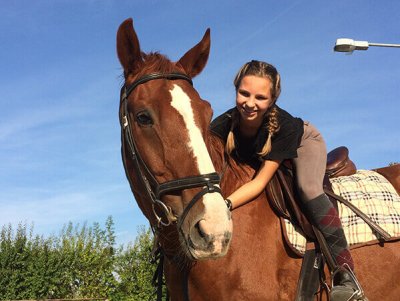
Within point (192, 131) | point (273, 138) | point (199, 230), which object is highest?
point (273, 138)

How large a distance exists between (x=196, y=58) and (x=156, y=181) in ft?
4.88

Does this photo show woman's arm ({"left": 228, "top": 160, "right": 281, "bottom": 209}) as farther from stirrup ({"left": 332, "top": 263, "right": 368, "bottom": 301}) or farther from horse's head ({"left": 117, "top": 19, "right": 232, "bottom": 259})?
stirrup ({"left": 332, "top": 263, "right": 368, "bottom": 301})

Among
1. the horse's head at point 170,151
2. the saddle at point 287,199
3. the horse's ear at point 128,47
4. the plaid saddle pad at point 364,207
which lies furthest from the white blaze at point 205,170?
the plaid saddle pad at point 364,207

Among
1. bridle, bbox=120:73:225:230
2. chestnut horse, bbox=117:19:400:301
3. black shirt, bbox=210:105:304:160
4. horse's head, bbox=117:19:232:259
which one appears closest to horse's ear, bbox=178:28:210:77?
chestnut horse, bbox=117:19:400:301

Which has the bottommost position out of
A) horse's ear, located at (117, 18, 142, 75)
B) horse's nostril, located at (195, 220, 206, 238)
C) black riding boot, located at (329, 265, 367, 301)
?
black riding boot, located at (329, 265, 367, 301)

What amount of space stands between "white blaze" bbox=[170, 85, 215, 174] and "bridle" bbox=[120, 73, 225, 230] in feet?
0.30

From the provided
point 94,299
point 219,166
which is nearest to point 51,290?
point 94,299

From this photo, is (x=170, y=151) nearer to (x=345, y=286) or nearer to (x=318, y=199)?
(x=318, y=199)

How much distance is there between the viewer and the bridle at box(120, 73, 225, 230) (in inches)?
131

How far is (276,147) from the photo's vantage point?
164 inches

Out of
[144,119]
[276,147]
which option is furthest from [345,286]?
[144,119]

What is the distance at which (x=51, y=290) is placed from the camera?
68.8 ft

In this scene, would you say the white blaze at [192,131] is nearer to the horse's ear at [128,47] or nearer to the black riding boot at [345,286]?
the horse's ear at [128,47]

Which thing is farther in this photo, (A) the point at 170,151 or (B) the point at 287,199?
(B) the point at 287,199
